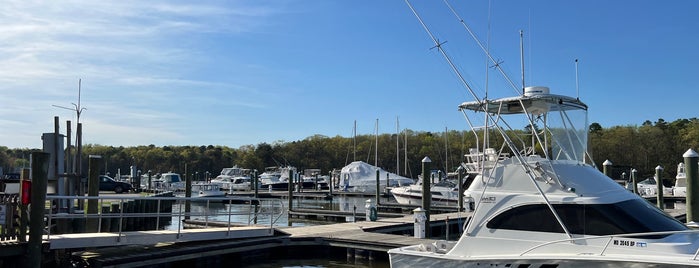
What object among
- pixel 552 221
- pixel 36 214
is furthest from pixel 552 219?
pixel 36 214

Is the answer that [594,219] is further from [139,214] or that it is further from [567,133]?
[139,214]

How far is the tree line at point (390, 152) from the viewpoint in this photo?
255 feet

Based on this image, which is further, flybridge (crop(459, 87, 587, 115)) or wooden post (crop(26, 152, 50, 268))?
flybridge (crop(459, 87, 587, 115))

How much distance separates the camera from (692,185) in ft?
57.1

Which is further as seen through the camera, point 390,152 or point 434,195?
point 390,152

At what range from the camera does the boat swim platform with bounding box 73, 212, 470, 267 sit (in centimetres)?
1258

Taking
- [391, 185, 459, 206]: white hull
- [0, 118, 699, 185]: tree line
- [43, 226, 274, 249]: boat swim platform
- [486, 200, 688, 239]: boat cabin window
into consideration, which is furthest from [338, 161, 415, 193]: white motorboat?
[486, 200, 688, 239]: boat cabin window

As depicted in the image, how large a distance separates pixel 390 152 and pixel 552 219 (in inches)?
3602

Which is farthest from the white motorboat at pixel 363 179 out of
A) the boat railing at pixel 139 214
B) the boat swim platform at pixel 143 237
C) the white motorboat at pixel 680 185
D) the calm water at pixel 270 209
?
the boat swim platform at pixel 143 237

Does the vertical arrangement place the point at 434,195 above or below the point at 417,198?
above

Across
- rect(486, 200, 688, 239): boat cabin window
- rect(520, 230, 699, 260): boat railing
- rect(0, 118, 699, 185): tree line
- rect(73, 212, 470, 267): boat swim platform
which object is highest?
rect(0, 118, 699, 185): tree line

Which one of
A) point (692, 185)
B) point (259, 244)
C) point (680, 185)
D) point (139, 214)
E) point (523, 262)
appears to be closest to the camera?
point (523, 262)

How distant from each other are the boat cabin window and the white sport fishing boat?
2cm

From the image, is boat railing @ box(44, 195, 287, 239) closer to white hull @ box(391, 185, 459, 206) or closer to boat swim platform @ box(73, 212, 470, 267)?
boat swim platform @ box(73, 212, 470, 267)
